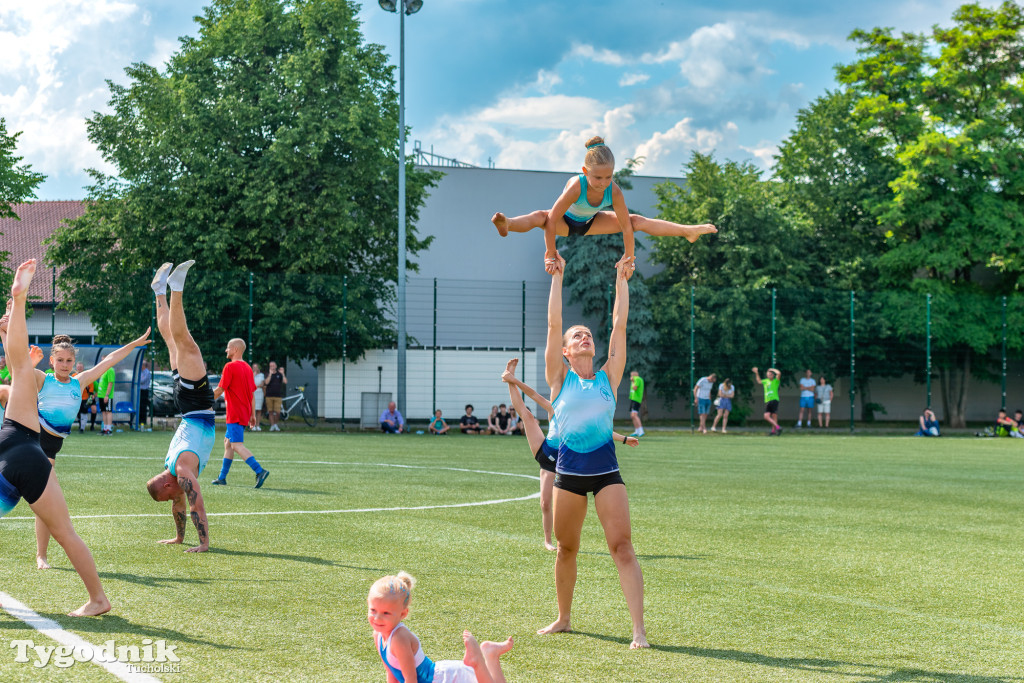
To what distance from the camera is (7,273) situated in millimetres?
36500

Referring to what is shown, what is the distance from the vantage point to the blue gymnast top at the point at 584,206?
6.07m

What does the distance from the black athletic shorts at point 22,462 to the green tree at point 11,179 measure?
31460 mm

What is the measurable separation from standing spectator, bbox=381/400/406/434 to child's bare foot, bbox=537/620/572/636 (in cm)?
2438

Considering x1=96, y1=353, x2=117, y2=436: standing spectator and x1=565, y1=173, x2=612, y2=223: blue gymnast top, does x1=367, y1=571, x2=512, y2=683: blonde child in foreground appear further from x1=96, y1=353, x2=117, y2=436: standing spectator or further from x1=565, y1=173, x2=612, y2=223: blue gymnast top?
x1=96, y1=353, x2=117, y2=436: standing spectator

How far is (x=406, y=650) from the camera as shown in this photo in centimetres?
419

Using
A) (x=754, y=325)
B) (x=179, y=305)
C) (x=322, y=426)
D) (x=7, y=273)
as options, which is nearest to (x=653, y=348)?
(x=754, y=325)

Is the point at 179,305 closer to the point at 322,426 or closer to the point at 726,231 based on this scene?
the point at 322,426

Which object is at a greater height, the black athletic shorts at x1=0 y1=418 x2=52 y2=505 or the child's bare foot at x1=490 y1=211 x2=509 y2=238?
the child's bare foot at x1=490 y1=211 x2=509 y2=238

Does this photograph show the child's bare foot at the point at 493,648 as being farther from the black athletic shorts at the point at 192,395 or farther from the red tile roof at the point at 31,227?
the red tile roof at the point at 31,227

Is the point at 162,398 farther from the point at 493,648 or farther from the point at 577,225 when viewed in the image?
the point at 493,648

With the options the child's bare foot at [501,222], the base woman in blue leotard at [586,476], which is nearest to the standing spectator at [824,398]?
the base woman in blue leotard at [586,476]

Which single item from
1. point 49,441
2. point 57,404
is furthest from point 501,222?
point 49,441

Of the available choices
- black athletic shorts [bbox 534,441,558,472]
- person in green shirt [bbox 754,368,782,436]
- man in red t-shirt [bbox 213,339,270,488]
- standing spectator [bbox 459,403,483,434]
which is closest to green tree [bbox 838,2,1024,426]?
person in green shirt [bbox 754,368,782,436]

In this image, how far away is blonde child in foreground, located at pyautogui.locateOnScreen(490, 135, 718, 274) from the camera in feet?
19.4
